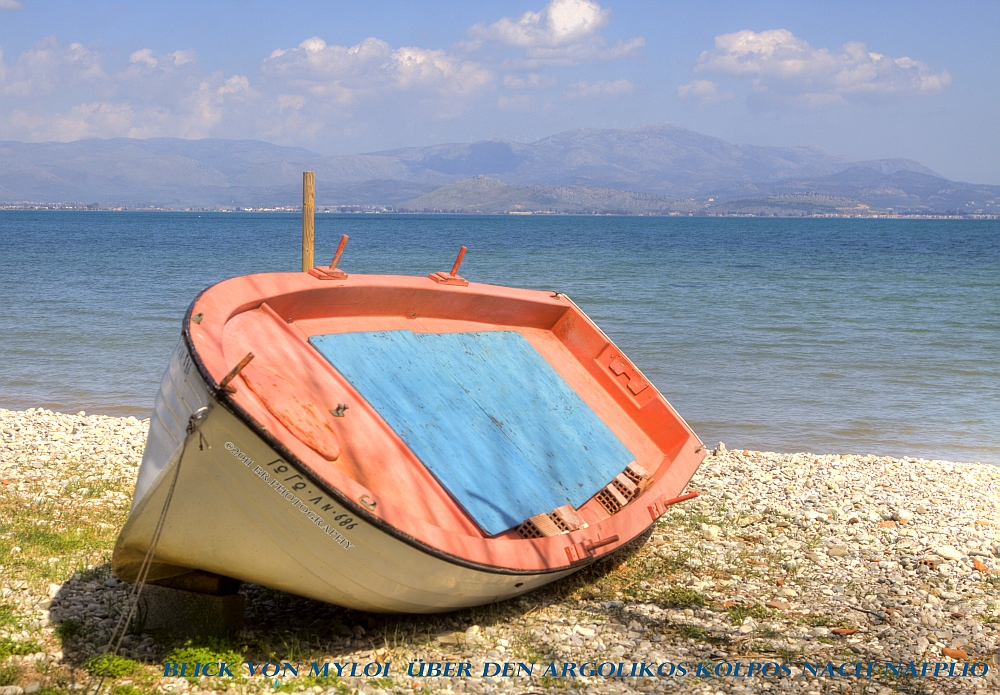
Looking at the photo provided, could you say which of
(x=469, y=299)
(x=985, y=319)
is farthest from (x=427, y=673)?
(x=985, y=319)

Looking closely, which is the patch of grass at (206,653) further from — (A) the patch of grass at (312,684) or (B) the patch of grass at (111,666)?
(A) the patch of grass at (312,684)

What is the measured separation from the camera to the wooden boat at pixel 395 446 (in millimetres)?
4137

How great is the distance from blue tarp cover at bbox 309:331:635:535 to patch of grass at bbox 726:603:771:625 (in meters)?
1.26

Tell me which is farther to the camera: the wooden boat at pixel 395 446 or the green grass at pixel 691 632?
the green grass at pixel 691 632

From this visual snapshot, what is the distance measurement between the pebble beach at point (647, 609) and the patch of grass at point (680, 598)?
15mm

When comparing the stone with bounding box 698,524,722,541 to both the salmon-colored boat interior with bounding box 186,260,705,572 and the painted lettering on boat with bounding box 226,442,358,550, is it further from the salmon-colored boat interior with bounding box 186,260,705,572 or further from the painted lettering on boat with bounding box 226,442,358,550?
the painted lettering on boat with bounding box 226,442,358,550

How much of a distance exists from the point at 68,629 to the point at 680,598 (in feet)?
12.7

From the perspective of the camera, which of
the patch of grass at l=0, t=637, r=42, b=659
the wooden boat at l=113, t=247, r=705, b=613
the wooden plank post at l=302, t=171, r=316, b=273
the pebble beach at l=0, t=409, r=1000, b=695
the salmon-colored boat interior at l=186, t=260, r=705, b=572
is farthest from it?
the wooden plank post at l=302, t=171, r=316, b=273

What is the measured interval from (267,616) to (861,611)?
390 centimetres

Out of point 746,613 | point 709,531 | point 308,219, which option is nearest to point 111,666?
point 746,613

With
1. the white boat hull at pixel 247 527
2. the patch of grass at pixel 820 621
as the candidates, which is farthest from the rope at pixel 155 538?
the patch of grass at pixel 820 621

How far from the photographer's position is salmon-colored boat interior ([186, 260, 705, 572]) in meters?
4.40

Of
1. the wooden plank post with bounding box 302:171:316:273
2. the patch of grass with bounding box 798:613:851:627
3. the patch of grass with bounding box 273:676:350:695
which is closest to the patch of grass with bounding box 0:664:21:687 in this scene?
the patch of grass with bounding box 273:676:350:695

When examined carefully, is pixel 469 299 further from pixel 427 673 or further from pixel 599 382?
pixel 427 673
